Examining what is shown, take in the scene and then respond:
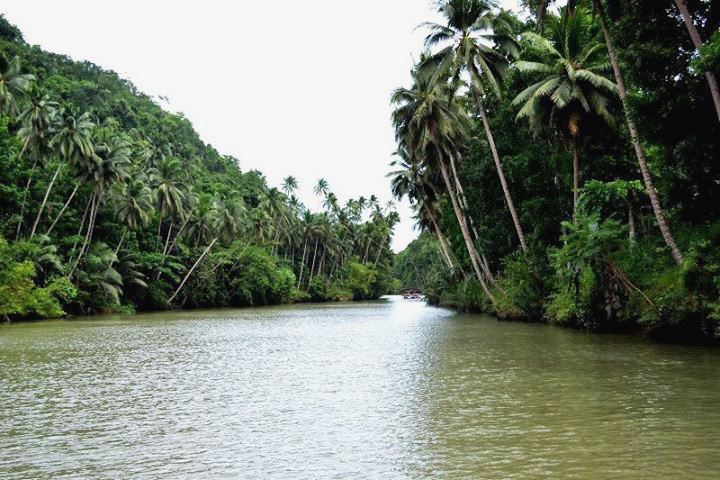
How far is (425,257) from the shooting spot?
13050 cm

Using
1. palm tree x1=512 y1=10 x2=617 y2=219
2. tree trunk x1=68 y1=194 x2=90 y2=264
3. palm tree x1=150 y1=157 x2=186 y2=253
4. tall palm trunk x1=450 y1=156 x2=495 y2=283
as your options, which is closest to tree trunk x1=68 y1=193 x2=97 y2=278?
tree trunk x1=68 y1=194 x2=90 y2=264

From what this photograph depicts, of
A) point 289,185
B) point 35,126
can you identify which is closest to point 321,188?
point 289,185

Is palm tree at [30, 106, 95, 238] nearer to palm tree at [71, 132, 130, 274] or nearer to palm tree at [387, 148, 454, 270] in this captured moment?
palm tree at [71, 132, 130, 274]

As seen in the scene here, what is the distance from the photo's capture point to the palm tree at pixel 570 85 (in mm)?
23750

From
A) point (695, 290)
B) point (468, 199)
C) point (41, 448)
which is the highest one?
point (468, 199)

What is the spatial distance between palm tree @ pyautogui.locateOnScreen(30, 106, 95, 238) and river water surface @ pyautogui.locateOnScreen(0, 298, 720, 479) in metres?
30.7

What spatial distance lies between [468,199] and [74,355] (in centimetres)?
2376

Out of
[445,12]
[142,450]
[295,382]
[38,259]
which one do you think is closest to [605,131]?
[445,12]

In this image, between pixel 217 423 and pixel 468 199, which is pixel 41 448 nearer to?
pixel 217 423

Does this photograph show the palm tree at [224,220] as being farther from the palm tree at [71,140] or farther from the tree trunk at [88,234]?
the palm tree at [71,140]

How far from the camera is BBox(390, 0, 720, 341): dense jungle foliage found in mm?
14812

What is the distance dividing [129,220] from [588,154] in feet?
129

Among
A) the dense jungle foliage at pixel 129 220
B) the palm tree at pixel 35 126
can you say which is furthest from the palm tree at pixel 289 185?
the palm tree at pixel 35 126

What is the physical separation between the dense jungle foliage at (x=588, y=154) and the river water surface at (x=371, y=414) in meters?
2.66
